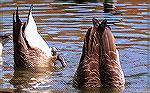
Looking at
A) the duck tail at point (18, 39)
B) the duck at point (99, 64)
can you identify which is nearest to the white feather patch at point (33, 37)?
the duck tail at point (18, 39)

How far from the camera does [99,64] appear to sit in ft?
32.3

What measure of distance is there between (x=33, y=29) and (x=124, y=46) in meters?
2.07

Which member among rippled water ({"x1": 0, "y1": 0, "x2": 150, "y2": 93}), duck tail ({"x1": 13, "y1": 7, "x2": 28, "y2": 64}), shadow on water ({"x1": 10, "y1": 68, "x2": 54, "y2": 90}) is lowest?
shadow on water ({"x1": 10, "y1": 68, "x2": 54, "y2": 90})

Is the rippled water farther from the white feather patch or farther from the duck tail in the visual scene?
the white feather patch

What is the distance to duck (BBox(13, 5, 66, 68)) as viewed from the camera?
39.3ft

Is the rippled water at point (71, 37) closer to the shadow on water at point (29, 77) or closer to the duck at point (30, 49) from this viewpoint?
the shadow on water at point (29, 77)

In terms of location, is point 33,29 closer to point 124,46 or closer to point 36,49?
point 36,49

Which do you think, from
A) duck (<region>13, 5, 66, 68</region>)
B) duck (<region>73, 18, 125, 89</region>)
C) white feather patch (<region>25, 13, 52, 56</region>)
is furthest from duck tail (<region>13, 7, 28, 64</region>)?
duck (<region>73, 18, 125, 89</region>)

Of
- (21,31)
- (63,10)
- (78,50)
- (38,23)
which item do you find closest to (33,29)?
(21,31)

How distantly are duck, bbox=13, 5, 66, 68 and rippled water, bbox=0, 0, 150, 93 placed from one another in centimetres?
25

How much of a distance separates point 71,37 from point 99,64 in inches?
148

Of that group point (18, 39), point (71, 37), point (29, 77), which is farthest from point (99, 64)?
point (71, 37)

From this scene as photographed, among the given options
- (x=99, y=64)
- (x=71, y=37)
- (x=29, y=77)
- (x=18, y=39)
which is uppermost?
(x=18, y=39)

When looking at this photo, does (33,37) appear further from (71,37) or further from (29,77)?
(71,37)
